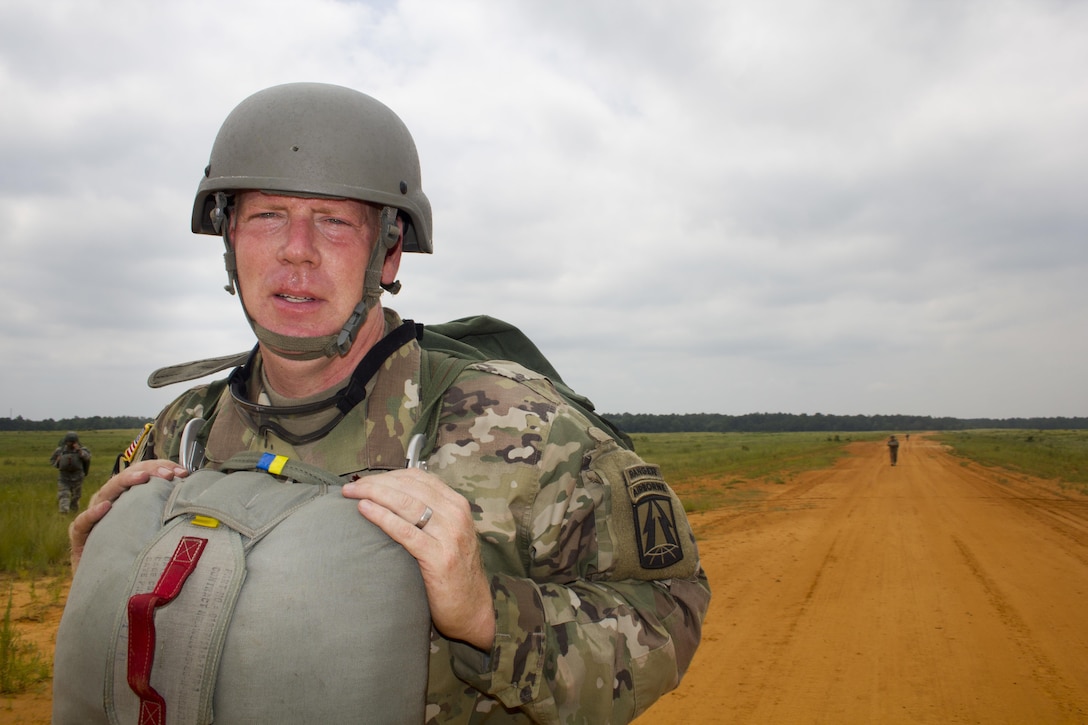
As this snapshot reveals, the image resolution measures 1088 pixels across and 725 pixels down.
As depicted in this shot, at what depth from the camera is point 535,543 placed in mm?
2082

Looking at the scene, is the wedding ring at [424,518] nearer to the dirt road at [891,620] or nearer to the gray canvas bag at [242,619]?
the gray canvas bag at [242,619]

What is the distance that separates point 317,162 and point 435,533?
1.41 m

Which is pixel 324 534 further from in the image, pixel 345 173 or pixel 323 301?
pixel 345 173

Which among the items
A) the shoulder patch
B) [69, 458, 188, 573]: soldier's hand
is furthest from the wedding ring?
the shoulder patch

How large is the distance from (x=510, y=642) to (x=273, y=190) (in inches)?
61.8

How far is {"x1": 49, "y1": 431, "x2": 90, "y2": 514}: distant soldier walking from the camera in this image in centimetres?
1440

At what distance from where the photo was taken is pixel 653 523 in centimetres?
211

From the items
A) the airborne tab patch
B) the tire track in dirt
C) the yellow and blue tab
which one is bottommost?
the tire track in dirt

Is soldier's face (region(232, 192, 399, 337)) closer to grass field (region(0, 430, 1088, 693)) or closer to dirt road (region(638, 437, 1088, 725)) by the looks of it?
dirt road (region(638, 437, 1088, 725))

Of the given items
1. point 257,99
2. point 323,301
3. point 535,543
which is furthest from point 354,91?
point 535,543

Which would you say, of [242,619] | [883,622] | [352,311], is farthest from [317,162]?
[883,622]

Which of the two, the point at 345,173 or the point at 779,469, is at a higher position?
the point at 345,173

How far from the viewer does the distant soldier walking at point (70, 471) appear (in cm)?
1440

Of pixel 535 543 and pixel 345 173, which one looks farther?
pixel 345 173
